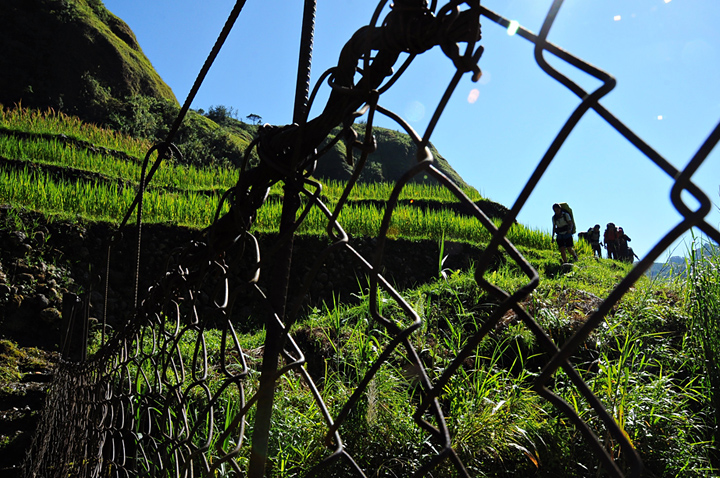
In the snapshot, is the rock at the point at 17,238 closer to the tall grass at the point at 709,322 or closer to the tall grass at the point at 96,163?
the tall grass at the point at 96,163

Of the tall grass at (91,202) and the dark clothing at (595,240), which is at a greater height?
the dark clothing at (595,240)

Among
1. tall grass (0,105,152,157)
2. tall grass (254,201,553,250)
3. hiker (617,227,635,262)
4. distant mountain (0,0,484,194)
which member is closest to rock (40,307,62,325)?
tall grass (254,201,553,250)

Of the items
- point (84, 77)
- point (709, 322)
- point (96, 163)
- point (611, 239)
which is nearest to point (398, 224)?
point (709, 322)

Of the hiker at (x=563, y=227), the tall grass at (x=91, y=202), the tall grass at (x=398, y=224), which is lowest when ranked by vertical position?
the tall grass at (x=91, y=202)

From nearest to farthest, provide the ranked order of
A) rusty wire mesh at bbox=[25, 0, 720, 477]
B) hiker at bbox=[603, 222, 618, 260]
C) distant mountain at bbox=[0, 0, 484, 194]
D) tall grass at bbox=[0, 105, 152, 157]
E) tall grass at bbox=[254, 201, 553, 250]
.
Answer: rusty wire mesh at bbox=[25, 0, 720, 477] < tall grass at bbox=[254, 201, 553, 250] < tall grass at bbox=[0, 105, 152, 157] < hiker at bbox=[603, 222, 618, 260] < distant mountain at bbox=[0, 0, 484, 194]

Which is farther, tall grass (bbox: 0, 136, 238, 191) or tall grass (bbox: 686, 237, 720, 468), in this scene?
tall grass (bbox: 0, 136, 238, 191)

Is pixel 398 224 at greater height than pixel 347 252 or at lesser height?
greater

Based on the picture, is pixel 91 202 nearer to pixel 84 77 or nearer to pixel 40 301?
pixel 40 301

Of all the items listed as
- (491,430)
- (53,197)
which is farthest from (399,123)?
(53,197)

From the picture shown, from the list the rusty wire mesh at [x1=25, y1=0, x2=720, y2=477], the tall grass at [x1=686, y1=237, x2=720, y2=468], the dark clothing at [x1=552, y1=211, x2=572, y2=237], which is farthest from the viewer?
the dark clothing at [x1=552, y1=211, x2=572, y2=237]

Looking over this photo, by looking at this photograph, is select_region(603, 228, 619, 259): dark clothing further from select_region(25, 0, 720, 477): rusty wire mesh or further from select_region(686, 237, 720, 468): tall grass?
select_region(25, 0, 720, 477): rusty wire mesh

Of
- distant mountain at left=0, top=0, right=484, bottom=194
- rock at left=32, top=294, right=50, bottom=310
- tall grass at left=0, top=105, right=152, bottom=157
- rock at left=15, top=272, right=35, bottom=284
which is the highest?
distant mountain at left=0, top=0, right=484, bottom=194

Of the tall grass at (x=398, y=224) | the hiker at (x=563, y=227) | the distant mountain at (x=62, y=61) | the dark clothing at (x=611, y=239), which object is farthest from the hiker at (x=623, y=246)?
the distant mountain at (x=62, y=61)

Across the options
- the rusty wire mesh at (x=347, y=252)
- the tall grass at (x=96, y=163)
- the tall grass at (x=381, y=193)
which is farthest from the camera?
the tall grass at (x=381, y=193)
